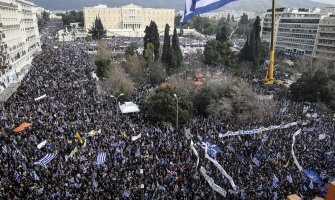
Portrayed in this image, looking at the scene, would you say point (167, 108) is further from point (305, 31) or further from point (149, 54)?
point (305, 31)

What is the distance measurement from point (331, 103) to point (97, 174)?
88.9ft

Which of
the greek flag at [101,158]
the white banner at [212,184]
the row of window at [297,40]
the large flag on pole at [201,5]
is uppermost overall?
the large flag on pole at [201,5]

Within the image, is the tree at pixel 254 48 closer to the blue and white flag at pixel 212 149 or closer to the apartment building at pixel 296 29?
the apartment building at pixel 296 29

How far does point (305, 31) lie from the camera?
6209cm

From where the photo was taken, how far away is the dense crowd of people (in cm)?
1548

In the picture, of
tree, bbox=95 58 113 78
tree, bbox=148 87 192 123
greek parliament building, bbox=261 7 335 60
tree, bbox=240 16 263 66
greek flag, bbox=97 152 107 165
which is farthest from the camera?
greek parliament building, bbox=261 7 335 60

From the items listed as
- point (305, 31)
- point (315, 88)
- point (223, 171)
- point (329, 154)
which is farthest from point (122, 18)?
point (223, 171)

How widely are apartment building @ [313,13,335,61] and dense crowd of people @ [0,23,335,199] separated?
3382 cm

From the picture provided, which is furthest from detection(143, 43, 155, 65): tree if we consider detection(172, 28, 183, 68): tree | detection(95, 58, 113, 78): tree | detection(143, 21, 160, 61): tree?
detection(95, 58, 113, 78): tree

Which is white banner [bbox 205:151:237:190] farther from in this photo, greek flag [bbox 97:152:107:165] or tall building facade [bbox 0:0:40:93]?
tall building facade [bbox 0:0:40:93]

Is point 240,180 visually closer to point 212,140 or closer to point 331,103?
point 212,140

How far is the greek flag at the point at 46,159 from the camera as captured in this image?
56.3 feet

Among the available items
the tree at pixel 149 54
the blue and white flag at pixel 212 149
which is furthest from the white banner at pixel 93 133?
the tree at pixel 149 54

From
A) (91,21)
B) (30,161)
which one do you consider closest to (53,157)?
(30,161)
